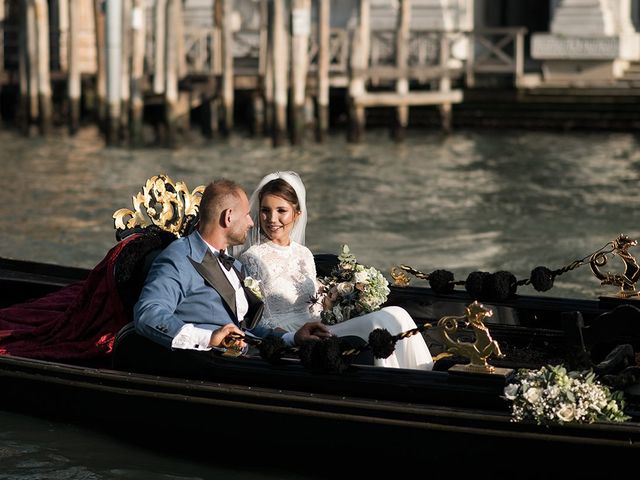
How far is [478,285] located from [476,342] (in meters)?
1.04

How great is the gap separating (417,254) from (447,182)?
4200 millimetres

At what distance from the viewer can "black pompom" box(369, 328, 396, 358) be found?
4.16 m

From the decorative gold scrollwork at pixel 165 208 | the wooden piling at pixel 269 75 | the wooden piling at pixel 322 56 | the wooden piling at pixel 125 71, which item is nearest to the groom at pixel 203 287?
the decorative gold scrollwork at pixel 165 208

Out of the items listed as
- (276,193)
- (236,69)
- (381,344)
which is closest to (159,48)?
(236,69)

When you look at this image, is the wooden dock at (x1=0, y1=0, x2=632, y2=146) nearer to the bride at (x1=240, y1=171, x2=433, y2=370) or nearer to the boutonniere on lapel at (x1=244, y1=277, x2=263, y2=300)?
the bride at (x1=240, y1=171, x2=433, y2=370)

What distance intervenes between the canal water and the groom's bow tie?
67 centimetres

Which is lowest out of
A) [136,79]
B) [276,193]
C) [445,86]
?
[445,86]

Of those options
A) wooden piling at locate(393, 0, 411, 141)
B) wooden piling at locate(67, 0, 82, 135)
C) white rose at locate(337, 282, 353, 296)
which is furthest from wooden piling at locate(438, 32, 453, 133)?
white rose at locate(337, 282, 353, 296)

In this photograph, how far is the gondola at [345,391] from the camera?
4.06 metres

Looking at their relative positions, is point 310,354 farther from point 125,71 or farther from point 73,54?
point 73,54

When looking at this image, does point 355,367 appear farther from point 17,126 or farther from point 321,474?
point 17,126

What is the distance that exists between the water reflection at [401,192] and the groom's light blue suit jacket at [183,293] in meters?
4.15

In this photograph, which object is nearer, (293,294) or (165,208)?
(293,294)

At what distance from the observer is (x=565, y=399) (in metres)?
3.92
